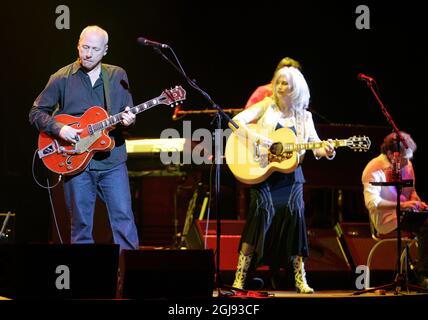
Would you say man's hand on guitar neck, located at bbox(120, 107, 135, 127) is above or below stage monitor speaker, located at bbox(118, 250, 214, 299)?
A: above

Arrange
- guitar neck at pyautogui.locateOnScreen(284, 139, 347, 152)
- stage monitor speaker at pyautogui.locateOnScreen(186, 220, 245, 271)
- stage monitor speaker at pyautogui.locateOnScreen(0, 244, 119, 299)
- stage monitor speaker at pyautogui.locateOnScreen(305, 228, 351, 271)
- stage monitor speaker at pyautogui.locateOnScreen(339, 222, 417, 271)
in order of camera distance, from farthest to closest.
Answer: stage monitor speaker at pyautogui.locateOnScreen(339, 222, 417, 271) → stage monitor speaker at pyautogui.locateOnScreen(305, 228, 351, 271) → stage monitor speaker at pyautogui.locateOnScreen(186, 220, 245, 271) → guitar neck at pyautogui.locateOnScreen(284, 139, 347, 152) → stage monitor speaker at pyautogui.locateOnScreen(0, 244, 119, 299)

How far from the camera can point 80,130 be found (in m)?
5.40

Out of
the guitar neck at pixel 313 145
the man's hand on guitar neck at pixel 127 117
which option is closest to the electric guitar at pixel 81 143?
the man's hand on guitar neck at pixel 127 117

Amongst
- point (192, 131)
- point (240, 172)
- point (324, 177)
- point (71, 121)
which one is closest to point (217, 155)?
point (240, 172)

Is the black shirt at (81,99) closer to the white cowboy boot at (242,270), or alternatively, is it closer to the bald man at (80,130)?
the bald man at (80,130)

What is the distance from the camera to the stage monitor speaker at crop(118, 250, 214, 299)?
15.2 ft

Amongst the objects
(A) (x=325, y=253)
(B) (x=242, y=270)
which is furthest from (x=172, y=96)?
(A) (x=325, y=253)


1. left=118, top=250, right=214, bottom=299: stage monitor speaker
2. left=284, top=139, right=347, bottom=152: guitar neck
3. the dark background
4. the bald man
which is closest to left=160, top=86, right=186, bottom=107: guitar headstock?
the bald man

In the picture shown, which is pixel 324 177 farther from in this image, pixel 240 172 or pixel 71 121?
pixel 71 121

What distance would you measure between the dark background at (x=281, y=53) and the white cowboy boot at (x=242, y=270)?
298cm

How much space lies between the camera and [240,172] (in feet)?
20.6

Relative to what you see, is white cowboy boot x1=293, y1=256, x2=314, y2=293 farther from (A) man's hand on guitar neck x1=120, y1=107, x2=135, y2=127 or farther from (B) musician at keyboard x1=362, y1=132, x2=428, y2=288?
(A) man's hand on guitar neck x1=120, y1=107, x2=135, y2=127

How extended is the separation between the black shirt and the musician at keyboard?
8.70ft

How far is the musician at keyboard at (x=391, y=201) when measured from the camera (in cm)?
689
